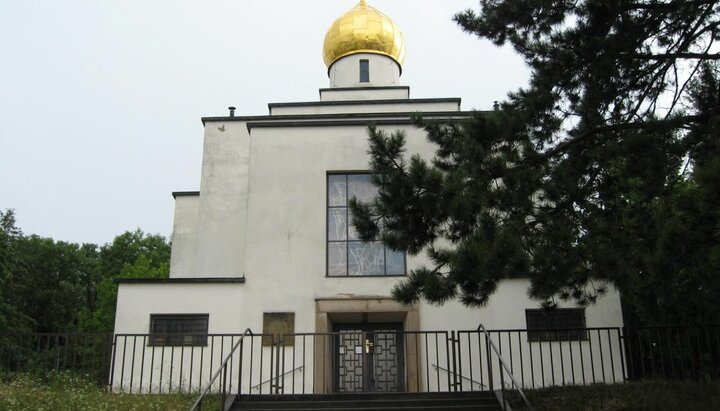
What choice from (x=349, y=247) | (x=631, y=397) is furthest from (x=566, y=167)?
(x=349, y=247)

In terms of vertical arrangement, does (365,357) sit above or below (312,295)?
below

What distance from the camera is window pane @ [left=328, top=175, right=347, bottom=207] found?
14.7 meters

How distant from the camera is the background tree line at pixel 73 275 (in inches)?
1422

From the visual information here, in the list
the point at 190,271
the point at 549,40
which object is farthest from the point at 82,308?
the point at 549,40

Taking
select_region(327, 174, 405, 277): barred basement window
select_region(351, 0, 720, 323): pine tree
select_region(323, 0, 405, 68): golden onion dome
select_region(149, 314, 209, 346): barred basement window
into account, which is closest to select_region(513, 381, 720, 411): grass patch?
Answer: select_region(351, 0, 720, 323): pine tree

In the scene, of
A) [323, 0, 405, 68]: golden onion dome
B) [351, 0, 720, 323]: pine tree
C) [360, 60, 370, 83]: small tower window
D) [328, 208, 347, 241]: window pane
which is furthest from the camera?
[323, 0, 405, 68]: golden onion dome

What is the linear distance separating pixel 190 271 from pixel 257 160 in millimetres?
4009

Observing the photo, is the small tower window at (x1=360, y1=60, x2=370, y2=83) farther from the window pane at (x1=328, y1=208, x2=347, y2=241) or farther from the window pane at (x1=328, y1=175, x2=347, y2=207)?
the window pane at (x1=328, y1=208, x2=347, y2=241)

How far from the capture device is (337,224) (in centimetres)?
1453

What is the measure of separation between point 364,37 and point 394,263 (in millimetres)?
8988

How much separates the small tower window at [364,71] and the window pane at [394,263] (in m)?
7.78

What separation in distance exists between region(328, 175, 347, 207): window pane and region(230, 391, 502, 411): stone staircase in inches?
215

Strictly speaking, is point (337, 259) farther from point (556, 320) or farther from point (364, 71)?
point (364, 71)

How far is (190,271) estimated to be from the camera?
17031 mm
